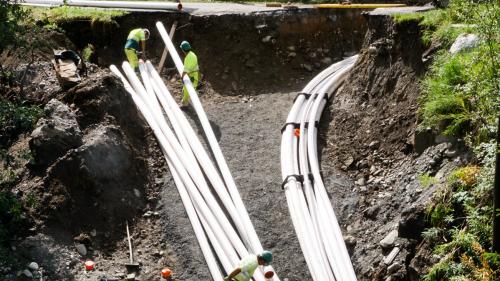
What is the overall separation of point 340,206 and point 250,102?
4.32 m

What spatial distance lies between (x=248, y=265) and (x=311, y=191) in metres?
2.24

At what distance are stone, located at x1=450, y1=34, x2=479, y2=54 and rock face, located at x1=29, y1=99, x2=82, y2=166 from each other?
6.14m

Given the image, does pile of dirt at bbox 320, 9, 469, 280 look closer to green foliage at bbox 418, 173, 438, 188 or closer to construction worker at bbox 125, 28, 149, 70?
green foliage at bbox 418, 173, 438, 188

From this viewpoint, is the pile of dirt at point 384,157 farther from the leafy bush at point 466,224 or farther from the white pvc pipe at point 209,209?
the white pvc pipe at point 209,209

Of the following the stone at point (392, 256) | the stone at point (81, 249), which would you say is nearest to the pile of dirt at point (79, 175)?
the stone at point (81, 249)

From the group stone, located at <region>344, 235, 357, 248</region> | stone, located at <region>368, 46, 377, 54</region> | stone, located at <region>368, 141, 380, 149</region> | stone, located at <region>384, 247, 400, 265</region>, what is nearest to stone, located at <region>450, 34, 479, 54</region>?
stone, located at <region>368, 141, 380, 149</region>

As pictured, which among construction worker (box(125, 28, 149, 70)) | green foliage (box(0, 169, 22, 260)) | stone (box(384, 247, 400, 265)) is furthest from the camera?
construction worker (box(125, 28, 149, 70))

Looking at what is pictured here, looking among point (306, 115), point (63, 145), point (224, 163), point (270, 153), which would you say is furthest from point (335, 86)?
point (63, 145)

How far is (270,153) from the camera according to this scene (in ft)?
38.9

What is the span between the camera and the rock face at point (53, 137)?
10383 millimetres

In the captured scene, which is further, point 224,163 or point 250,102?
point 250,102

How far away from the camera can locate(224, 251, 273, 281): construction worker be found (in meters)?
Answer: 8.38

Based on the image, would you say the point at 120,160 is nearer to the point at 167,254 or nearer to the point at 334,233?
the point at 167,254

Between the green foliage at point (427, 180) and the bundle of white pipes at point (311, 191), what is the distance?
1.35 m
